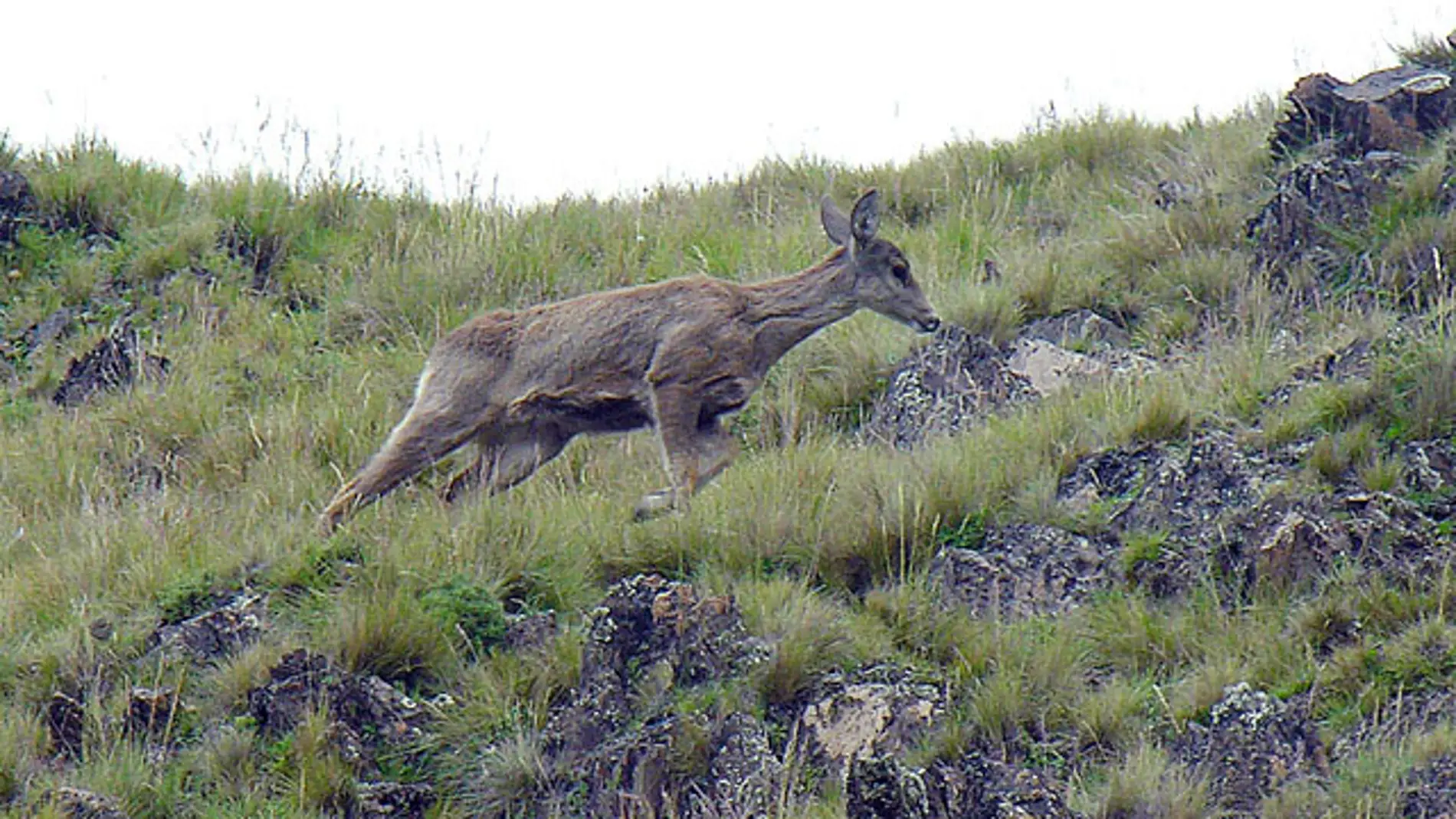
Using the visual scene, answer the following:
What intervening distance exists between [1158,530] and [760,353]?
2534 millimetres

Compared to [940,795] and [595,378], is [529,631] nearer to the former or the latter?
[595,378]

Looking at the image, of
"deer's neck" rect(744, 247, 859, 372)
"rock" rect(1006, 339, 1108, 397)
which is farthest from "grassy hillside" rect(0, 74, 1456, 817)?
"deer's neck" rect(744, 247, 859, 372)

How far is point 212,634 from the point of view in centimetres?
945

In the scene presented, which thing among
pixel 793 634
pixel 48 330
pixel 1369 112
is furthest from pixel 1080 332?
pixel 48 330

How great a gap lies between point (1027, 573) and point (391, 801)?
309 cm

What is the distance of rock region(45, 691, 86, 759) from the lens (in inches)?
350

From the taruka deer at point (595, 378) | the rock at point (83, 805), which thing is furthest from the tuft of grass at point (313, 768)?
the taruka deer at point (595, 378)

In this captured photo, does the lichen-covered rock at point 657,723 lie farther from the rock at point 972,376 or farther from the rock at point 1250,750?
the rock at point 972,376

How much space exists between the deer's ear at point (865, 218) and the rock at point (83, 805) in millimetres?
5408

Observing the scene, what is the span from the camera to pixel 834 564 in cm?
1005

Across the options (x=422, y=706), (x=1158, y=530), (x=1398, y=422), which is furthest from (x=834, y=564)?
(x=1398, y=422)

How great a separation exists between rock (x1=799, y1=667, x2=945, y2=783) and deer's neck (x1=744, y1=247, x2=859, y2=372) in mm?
2999

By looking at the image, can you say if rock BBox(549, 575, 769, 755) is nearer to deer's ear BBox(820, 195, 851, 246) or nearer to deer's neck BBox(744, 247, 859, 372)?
deer's neck BBox(744, 247, 859, 372)

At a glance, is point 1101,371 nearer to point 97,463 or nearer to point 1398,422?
point 1398,422
